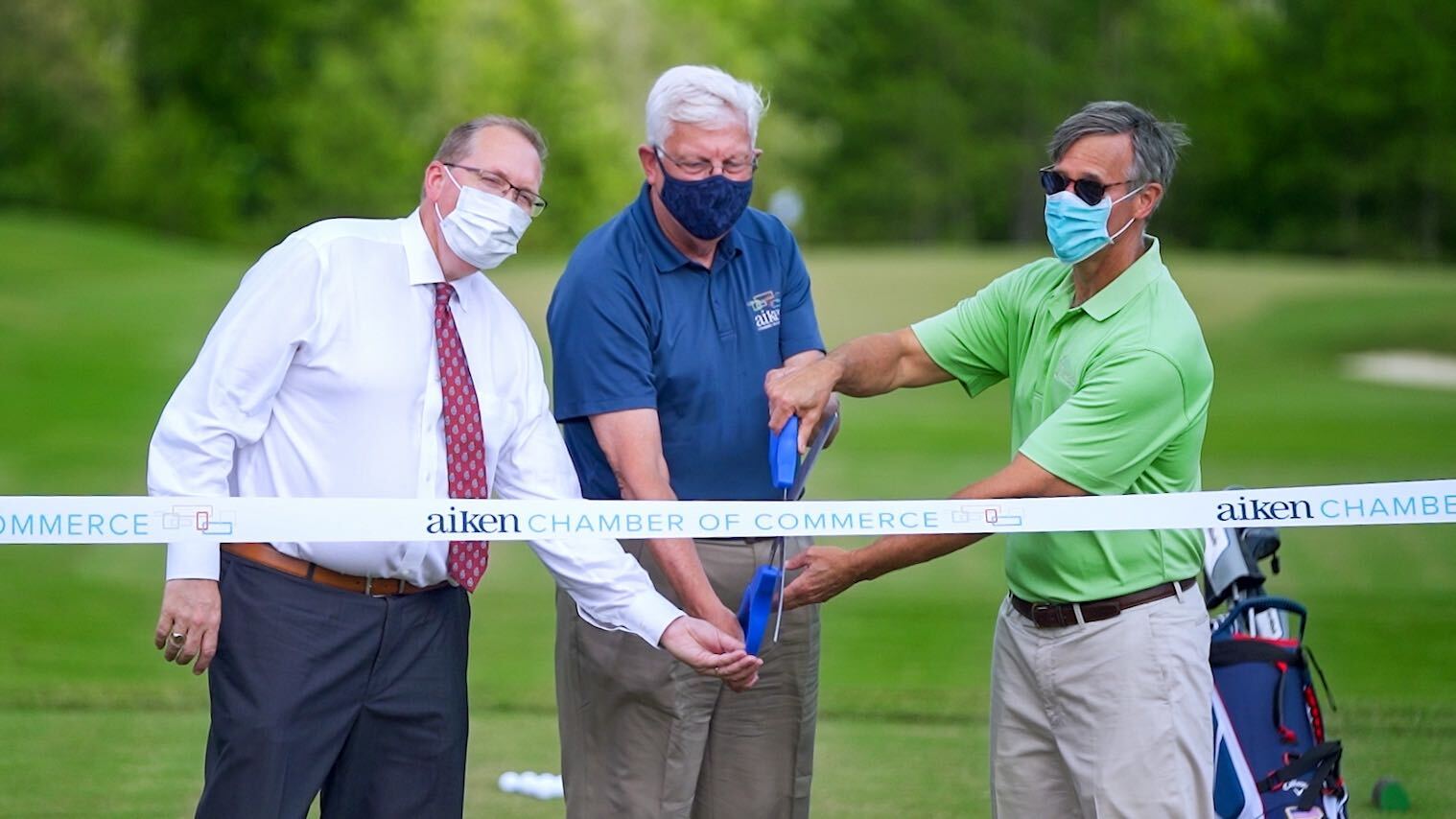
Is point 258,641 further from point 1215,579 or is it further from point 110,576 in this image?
point 110,576

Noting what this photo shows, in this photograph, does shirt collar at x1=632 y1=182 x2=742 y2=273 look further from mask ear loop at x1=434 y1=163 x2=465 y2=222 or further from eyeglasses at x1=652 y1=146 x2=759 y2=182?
mask ear loop at x1=434 y1=163 x2=465 y2=222

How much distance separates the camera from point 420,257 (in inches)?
143

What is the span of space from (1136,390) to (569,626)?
4.76 ft

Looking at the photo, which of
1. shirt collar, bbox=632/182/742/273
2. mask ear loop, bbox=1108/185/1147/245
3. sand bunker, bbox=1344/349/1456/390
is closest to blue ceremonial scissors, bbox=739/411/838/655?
shirt collar, bbox=632/182/742/273

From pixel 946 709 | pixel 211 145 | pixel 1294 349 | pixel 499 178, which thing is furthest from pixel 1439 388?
pixel 211 145

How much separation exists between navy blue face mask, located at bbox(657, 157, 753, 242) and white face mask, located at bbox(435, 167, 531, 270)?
1.19 feet

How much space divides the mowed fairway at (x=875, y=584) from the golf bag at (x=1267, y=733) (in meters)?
1.45

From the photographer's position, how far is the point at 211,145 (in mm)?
44562

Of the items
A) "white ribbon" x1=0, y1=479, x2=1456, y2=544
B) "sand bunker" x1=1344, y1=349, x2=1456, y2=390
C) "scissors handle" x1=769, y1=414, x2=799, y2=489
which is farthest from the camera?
"sand bunker" x1=1344, y1=349, x2=1456, y2=390

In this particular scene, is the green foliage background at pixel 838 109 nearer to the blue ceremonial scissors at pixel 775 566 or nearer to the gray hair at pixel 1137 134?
the blue ceremonial scissors at pixel 775 566

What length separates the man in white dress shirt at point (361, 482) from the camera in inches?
134

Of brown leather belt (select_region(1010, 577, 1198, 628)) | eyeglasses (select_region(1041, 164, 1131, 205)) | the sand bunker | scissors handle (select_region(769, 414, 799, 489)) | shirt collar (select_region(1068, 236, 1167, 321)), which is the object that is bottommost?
brown leather belt (select_region(1010, 577, 1198, 628))

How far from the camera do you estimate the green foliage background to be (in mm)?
41406

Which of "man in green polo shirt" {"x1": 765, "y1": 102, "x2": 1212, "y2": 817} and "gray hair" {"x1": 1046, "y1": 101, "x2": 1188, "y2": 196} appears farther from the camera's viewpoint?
"gray hair" {"x1": 1046, "y1": 101, "x2": 1188, "y2": 196}
